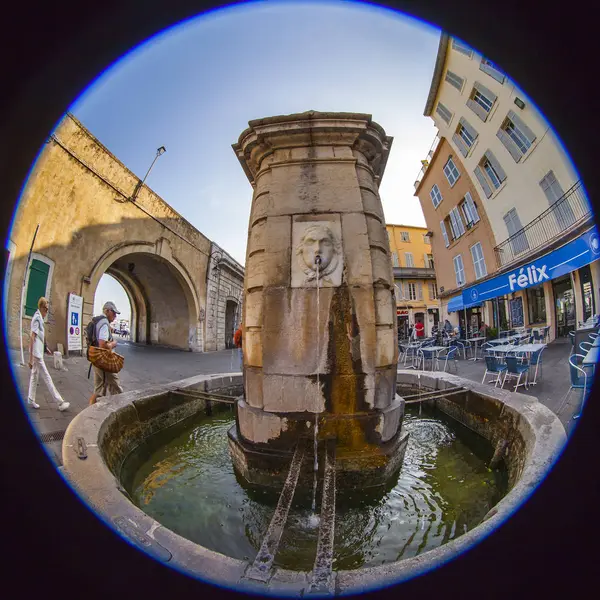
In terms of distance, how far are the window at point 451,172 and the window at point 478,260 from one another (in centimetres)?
351

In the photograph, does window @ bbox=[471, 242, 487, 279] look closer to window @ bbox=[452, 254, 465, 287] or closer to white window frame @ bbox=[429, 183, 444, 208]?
window @ bbox=[452, 254, 465, 287]

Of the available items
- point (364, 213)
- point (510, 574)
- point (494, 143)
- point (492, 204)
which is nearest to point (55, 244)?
point (364, 213)

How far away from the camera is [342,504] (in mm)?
2047

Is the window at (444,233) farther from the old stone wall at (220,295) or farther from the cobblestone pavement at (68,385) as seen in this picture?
the cobblestone pavement at (68,385)

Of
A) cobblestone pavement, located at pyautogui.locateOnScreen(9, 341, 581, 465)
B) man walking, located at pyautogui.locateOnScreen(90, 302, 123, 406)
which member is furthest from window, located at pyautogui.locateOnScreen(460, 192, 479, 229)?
man walking, located at pyautogui.locateOnScreen(90, 302, 123, 406)

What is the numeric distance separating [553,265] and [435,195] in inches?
476

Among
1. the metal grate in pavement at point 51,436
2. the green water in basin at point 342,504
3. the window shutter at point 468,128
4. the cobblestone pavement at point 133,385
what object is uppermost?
the window shutter at point 468,128

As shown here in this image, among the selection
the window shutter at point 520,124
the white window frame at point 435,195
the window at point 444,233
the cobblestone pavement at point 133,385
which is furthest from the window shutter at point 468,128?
the cobblestone pavement at point 133,385

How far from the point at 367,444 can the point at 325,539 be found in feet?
3.99

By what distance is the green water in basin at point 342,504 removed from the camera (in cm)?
162

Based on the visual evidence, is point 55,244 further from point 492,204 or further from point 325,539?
point 492,204

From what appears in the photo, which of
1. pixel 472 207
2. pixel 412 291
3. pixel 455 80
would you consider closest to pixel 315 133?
pixel 455 80

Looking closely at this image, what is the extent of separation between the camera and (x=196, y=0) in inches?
46.2

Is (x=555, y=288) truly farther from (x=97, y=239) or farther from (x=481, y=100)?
(x=97, y=239)
